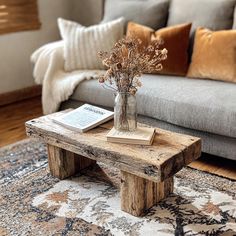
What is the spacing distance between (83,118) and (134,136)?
0.38m

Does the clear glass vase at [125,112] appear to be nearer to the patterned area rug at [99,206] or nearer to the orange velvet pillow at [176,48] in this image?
the patterned area rug at [99,206]

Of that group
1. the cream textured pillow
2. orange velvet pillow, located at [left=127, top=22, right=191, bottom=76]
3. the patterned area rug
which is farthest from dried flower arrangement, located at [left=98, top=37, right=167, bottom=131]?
the cream textured pillow

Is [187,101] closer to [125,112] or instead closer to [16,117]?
[125,112]

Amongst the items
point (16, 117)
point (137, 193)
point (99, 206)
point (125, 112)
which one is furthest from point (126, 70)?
point (16, 117)

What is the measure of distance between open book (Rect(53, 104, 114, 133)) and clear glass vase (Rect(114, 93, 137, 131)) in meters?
0.16

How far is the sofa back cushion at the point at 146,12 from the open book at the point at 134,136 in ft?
4.76

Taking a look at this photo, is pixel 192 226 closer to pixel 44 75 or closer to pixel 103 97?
pixel 103 97

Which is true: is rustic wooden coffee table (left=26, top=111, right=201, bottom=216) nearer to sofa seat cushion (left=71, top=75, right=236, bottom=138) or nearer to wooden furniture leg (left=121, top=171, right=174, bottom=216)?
wooden furniture leg (left=121, top=171, right=174, bottom=216)

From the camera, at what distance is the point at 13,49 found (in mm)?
3928


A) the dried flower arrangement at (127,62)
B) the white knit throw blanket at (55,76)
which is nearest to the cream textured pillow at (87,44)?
the white knit throw blanket at (55,76)

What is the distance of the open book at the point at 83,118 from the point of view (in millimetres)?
2162

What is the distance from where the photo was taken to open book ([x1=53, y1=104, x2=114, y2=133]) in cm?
216

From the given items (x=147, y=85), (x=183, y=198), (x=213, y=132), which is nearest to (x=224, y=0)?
(x=147, y=85)

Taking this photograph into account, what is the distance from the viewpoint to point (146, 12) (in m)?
3.28
